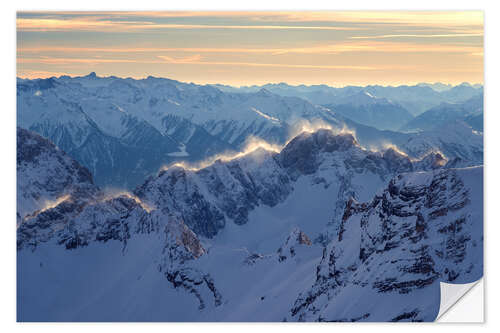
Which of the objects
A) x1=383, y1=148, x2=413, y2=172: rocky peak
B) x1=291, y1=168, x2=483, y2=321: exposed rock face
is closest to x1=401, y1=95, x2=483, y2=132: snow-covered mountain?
x1=291, y1=168, x2=483, y2=321: exposed rock face

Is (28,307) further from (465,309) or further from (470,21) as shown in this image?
(470,21)

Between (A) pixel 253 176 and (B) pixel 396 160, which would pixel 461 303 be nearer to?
(A) pixel 253 176

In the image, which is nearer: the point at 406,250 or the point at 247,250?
the point at 406,250

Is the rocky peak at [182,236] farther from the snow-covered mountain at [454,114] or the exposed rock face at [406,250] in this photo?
the snow-covered mountain at [454,114]

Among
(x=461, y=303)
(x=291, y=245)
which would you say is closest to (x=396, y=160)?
Answer: (x=291, y=245)

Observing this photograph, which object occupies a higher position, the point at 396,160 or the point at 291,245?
the point at 396,160
